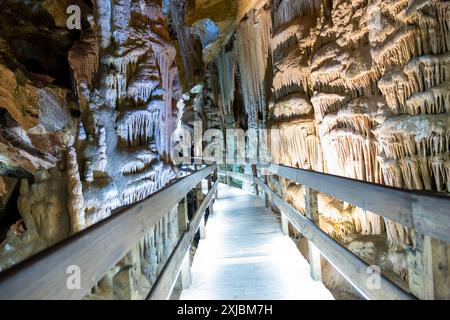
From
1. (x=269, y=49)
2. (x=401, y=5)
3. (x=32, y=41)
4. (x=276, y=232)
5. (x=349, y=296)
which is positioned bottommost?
(x=349, y=296)

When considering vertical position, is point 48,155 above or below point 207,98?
below

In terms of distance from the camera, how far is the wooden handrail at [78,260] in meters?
0.76

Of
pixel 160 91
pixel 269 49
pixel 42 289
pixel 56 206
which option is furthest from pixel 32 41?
pixel 42 289

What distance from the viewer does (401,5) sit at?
16.6 ft

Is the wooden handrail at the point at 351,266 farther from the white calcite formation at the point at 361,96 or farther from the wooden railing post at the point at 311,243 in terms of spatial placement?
the white calcite formation at the point at 361,96

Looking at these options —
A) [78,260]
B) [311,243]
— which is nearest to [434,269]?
[78,260]

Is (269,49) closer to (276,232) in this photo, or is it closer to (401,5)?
(401,5)

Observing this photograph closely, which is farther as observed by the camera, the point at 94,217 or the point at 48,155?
the point at 48,155

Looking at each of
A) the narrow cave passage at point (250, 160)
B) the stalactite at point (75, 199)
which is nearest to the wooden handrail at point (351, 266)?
the narrow cave passage at point (250, 160)

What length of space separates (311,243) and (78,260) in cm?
232

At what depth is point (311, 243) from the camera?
285 centimetres

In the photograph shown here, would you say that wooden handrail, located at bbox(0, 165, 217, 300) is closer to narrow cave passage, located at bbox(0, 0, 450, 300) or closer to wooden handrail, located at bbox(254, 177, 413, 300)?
narrow cave passage, located at bbox(0, 0, 450, 300)
